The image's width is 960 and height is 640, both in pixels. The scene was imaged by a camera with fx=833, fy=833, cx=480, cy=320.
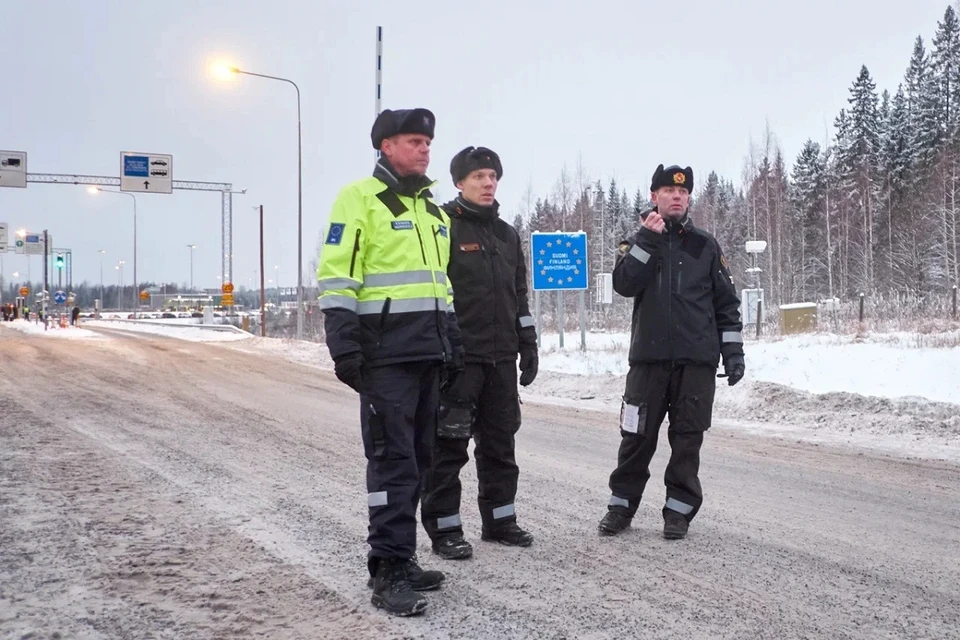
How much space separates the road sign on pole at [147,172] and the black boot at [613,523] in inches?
1415

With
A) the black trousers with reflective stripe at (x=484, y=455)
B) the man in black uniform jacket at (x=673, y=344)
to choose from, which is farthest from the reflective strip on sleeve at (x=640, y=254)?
the black trousers with reflective stripe at (x=484, y=455)

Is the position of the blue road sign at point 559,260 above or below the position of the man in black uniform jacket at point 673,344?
above

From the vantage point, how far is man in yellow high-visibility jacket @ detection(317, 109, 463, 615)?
3.80 m

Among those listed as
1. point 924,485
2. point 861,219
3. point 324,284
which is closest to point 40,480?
point 324,284

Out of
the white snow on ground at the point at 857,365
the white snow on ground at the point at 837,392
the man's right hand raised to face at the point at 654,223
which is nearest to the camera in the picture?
the man's right hand raised to face at the point at 654,223

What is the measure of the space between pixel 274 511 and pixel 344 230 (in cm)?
246

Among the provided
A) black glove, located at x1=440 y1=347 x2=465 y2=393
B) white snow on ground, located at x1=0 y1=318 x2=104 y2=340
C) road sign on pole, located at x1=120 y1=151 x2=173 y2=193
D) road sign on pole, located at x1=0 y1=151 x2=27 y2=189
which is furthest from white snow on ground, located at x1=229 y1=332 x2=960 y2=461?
road sign on pole, located at x1=0 y1=151 x2=27 y2=189

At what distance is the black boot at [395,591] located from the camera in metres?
3.63

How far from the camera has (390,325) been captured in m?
3.92

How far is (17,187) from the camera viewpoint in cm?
3706

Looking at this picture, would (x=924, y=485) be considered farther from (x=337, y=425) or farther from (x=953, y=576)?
(x=337, y=425)

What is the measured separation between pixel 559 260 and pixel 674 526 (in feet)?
48.2

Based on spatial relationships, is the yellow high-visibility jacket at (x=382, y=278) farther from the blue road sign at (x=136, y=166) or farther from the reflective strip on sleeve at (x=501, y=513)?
the blue road sign at (x=136, y=166)

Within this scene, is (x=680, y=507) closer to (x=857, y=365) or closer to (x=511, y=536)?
(x=511, y=536)
